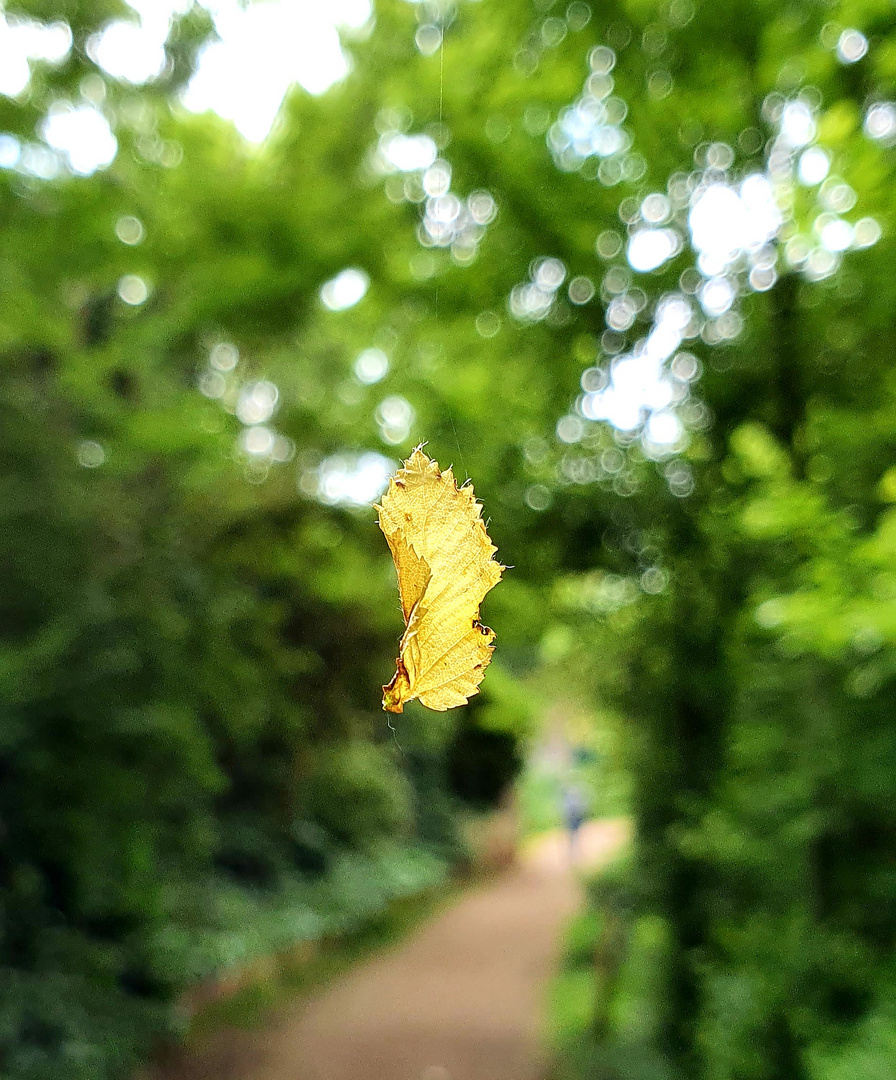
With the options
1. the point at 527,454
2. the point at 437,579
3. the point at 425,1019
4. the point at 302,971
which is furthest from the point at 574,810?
the point at 437,579

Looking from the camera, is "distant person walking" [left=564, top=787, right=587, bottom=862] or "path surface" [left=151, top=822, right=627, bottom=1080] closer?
"path surface" [left=151, top=822, right=627, bottom=1080]

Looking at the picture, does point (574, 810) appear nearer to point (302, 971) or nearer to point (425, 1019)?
point (425, 1019)

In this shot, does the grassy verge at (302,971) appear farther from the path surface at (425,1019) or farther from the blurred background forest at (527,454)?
the blurred background forest at (527,454)

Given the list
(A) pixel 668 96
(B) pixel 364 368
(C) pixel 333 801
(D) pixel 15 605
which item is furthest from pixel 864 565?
(C) pixel 333 801

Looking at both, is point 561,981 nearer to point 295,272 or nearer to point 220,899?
point 220,899

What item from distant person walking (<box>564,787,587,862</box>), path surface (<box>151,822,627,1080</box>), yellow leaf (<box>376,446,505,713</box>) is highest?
distant person walking (<box>564,787,587,862</box>)

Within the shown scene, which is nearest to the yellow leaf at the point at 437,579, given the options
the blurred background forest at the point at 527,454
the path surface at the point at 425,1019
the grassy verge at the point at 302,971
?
the blurred background forest at the point at 527,454

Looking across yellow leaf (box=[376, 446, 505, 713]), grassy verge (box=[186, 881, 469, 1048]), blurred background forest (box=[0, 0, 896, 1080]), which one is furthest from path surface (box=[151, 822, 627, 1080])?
yellow leaf (box=[376, 446, 505, 713])

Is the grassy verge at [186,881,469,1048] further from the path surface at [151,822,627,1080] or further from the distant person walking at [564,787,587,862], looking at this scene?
the distant person walking at [564,787,587,862]

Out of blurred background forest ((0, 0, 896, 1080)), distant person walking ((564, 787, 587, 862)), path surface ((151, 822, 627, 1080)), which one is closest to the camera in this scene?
blurred background forest ((0, 0, 896, 1080))

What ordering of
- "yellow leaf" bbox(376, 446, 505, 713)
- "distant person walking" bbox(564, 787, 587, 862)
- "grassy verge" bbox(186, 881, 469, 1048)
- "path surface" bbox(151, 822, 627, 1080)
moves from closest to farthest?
"yellow leaf" bbox(376, 446, 505, 713)
"path surface" bbox(151, 822, 627, 1080)
"distant person walking" bbox(564, 787, 587, 862)
"grassy verge" bbox(186, 881, 469, 1048)
